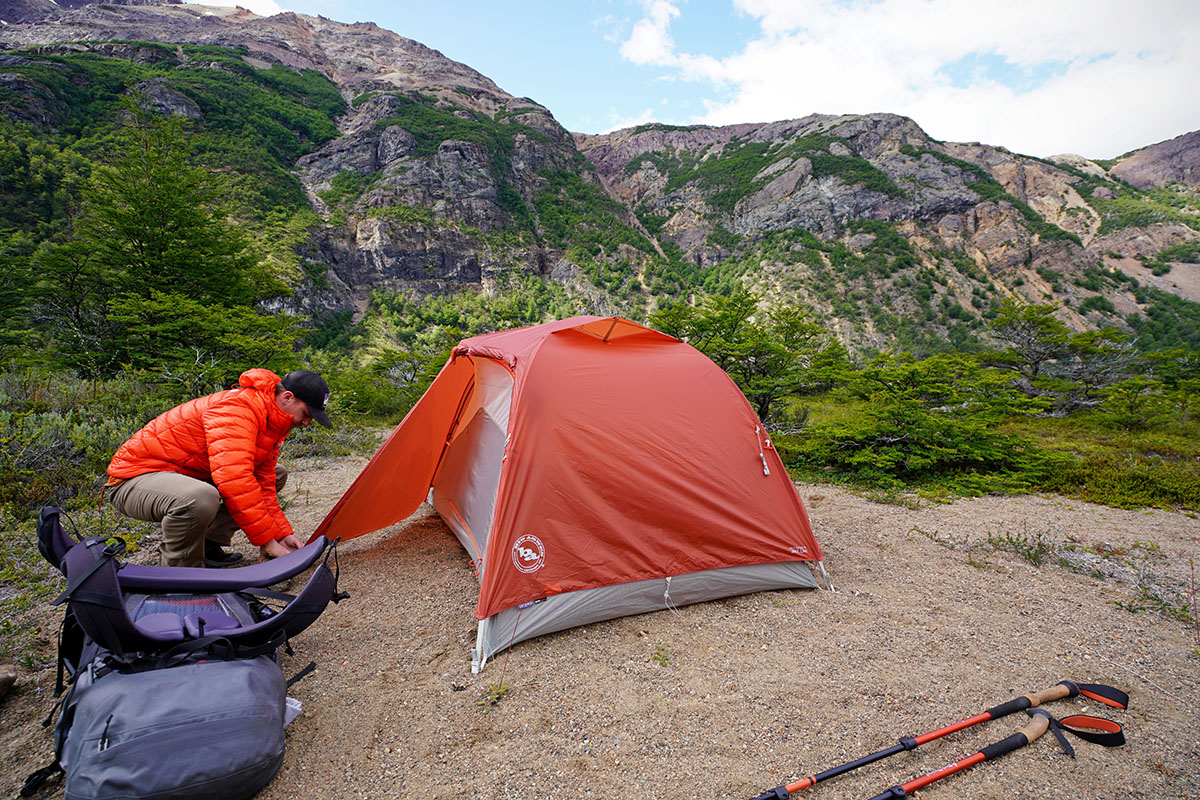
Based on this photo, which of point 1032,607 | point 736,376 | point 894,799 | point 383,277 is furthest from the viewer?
point 383,277

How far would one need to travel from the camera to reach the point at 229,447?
3.10 m

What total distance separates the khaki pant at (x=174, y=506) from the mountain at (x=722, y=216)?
4292cm

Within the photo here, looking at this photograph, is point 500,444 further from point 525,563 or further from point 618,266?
point 618,266

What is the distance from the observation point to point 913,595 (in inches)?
155

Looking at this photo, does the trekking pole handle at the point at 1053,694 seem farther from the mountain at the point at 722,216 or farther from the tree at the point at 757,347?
the mountain at the point at 722,216

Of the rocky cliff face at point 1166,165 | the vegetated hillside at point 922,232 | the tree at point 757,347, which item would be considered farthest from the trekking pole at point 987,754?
the rocky cliff face at point 1166,165

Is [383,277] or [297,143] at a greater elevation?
[297,143]

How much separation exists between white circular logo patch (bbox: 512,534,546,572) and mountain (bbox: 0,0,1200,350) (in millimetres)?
44463

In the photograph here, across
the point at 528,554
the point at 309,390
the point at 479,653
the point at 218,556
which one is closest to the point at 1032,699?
the point at 528,554

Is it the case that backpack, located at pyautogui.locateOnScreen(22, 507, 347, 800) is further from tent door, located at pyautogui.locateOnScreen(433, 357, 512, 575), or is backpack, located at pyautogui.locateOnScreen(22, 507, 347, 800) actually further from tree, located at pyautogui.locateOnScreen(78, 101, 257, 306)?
tree, located at pyautogui.locateOnScreen(78, 101, 257, 306)

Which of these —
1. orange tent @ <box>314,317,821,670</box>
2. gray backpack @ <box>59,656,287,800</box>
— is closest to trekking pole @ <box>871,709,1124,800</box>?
orange tent @ <box>314,317,821,670</box>

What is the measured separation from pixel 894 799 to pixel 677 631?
155 cm

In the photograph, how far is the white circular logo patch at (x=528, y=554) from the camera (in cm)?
319

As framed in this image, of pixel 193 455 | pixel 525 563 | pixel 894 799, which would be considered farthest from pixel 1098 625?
pixel 193 455
